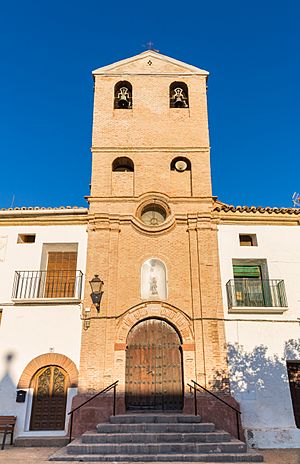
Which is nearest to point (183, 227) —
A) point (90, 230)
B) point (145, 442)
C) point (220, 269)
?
point (220, 269)

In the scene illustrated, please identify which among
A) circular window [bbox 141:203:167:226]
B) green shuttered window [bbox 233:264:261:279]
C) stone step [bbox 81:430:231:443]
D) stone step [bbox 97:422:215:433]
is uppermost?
circular window [bbox 141:203:167:226]

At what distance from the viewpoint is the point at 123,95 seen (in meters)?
14.8

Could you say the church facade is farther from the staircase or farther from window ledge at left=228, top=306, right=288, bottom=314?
the staircase

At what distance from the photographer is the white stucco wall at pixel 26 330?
10.7 metres

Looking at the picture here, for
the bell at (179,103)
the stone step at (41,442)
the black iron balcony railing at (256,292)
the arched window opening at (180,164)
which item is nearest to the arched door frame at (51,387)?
the stone step at (41,442)

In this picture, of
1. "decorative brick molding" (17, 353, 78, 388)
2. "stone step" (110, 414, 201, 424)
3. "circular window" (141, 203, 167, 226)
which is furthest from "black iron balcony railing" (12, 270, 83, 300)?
"stone step" (110, 414, 201, 424)

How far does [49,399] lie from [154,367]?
3024 mm

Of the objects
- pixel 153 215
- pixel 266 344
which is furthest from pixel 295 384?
pixel 153 215

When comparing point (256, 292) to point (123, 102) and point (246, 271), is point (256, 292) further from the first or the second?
point (123, 102)

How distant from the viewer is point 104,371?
421 inches

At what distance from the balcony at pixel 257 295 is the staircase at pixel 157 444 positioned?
3.66 metres

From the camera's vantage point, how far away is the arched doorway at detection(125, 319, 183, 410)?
416 inches

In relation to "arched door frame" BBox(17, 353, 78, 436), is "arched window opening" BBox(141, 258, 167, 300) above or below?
above

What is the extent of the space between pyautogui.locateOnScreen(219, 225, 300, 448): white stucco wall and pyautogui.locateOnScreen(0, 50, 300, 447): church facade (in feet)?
0.10
